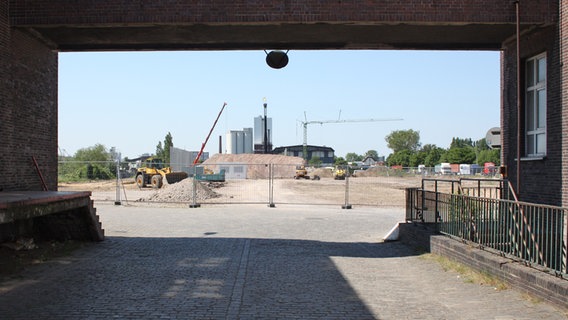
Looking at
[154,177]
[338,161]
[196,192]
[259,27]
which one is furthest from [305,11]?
[338,161]

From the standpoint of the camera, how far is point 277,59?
11820 mm

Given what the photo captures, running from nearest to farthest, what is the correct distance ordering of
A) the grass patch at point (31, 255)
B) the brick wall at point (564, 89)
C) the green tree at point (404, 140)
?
the grass patch at point (31, 255)
the brick wall at point (564, 89)
the green tree at point (404, 140)

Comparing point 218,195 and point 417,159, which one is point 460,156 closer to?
point 417,159

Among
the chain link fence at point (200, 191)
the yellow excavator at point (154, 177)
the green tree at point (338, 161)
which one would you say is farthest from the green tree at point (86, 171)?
the green tree at point (338, 161)

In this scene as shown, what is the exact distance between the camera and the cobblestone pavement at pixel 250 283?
6.16 metres

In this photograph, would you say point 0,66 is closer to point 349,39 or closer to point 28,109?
point 28,109

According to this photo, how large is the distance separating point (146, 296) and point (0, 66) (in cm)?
592

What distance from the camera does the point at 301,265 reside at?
939cm

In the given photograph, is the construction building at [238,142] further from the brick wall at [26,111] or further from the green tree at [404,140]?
the brick wall at [26,111]

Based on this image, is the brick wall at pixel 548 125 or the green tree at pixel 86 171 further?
the green tree at pixel 86 171

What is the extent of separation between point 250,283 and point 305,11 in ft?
17.3

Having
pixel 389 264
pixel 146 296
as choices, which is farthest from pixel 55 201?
pixel 389 264

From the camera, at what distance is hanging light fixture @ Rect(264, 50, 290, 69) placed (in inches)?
464

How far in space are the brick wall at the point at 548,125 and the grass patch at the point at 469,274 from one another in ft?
7.47
